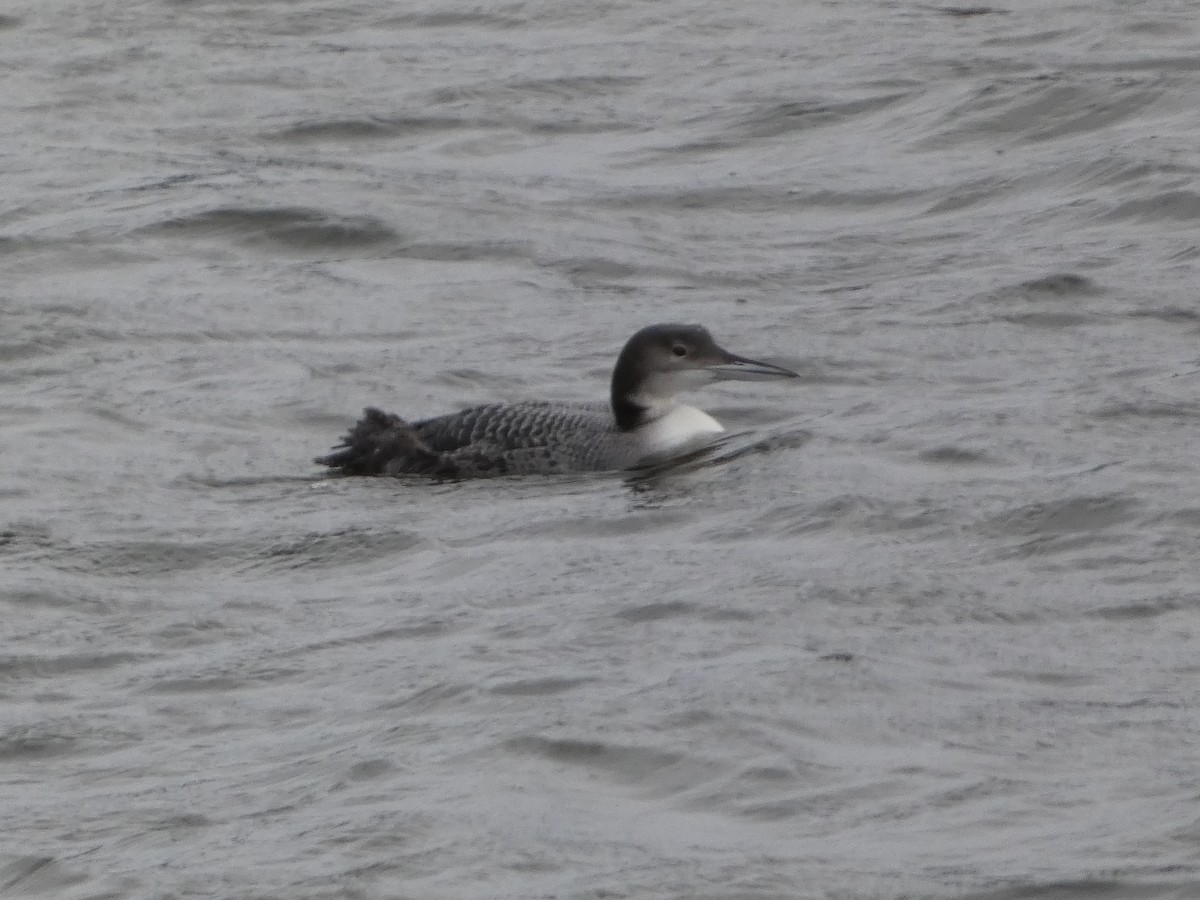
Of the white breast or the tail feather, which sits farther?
the white breast

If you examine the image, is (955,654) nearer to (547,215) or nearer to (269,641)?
(269,641)

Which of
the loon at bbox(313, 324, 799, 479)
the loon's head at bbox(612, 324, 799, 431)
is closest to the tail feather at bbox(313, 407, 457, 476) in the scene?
the loon at bbox(313, 324, 799, 479)

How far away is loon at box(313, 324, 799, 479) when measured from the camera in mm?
10250

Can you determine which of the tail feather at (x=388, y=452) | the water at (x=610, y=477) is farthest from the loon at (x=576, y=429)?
the water at (x=610, y=477)

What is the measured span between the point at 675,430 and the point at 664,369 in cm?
23

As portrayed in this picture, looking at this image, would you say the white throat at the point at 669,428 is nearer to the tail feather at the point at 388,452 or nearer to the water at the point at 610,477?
the water at the point at 610,477

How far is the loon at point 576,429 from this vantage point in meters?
10.2

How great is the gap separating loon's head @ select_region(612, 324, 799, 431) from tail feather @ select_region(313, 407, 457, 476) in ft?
2.57

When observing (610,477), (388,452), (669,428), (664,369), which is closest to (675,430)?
(669,428)

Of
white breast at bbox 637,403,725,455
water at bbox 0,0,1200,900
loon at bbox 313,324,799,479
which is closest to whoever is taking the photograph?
water at bbox 0,0,1200,900

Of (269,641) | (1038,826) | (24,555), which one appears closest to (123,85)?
(24,555)

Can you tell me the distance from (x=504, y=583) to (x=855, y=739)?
2.03 meters

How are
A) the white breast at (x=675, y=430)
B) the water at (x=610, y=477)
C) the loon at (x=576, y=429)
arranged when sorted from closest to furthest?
the water at (x=610, y=477) → the loon at (x=576, y=429) → the white breast at (x=675, y=430)

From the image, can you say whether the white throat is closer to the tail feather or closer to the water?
the water
